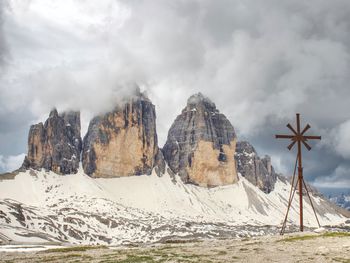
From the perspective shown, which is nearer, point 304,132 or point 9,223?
point 304,132

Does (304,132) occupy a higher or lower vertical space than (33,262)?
higher

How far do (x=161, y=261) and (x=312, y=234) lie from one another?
22691 mm

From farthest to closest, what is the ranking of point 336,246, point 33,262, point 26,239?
point 26,239 → point 33,262 → point 336,246

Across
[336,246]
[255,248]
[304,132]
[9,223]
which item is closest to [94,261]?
[255,248]

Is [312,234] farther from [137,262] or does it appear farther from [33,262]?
[33,262]

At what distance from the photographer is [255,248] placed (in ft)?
143

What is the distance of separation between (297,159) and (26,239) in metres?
129

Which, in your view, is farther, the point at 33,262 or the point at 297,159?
the point at 297,159

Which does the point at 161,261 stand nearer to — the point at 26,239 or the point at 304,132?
the point at 304,132

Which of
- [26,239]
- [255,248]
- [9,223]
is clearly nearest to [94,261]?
[255,248]

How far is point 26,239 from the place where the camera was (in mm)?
161500

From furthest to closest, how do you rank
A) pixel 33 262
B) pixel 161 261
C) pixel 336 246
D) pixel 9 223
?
pixel 9 223
pixel 33 262
pixel 336 246
pixel 161 261

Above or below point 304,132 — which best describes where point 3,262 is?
below

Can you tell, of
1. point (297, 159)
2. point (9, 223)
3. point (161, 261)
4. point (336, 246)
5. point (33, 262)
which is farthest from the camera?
point (9, 223)
